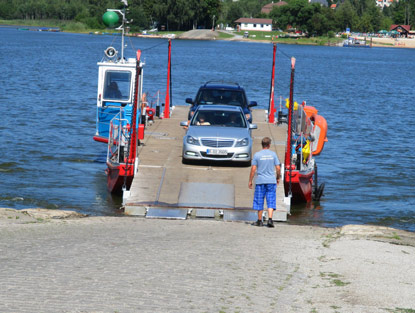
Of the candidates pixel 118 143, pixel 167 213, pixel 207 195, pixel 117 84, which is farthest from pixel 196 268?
pixel 117 84

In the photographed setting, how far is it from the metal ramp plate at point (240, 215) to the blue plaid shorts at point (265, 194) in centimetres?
94

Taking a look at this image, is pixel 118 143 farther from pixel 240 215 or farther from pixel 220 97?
pixel 220 97

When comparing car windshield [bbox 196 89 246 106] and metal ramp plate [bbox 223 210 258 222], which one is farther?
car windshield [bbox 196 89 246 106]

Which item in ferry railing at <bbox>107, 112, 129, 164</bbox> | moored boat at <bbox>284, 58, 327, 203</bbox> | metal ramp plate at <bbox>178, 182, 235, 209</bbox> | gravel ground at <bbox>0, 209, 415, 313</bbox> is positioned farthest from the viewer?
ferry railing at <bbox>107, 112, 129, 164</bbox>

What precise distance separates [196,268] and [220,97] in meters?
14.2

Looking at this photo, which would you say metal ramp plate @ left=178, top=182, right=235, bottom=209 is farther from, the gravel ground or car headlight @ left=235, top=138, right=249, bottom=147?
car headlight @ left=235, top=138, right=249, bottom=147

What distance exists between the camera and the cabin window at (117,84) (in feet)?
77.8

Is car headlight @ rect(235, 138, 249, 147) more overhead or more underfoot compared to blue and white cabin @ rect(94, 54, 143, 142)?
more underfoot

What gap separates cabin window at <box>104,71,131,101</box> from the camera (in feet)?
77.8

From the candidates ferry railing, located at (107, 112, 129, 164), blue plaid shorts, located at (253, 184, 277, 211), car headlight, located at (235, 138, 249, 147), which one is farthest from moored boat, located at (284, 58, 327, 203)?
ferry railing, located at (107, 112, 129, 164)

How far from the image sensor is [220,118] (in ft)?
66.3

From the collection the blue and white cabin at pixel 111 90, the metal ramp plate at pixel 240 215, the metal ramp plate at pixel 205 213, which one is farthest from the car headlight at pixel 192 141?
the blue and white cabin at pixel 111 90

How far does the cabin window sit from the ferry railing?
2.38 meters

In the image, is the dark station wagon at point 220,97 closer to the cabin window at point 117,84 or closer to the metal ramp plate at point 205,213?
the cabin window at point 117,84
